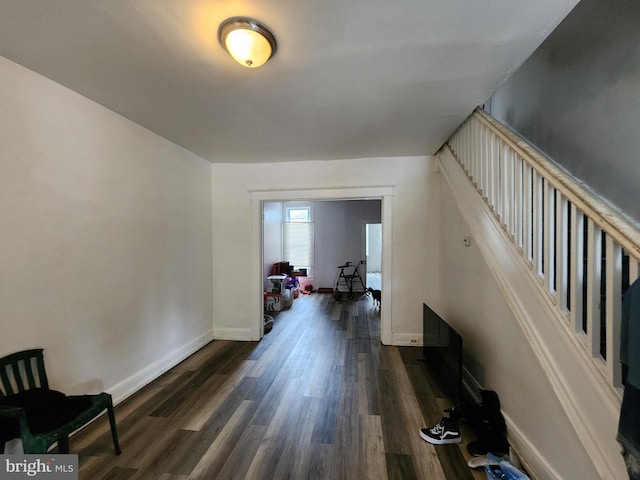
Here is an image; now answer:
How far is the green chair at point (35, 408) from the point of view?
49.5 inches

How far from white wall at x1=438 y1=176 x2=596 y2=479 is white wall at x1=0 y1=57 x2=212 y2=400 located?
117 inches

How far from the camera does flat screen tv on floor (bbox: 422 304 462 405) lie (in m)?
2.00

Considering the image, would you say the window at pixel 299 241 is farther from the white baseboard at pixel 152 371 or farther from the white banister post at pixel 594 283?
the white banister post at pixel 594 283

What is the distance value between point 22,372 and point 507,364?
3.06 m

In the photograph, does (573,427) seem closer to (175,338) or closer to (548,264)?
(548,264)

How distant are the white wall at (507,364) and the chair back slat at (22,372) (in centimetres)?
293

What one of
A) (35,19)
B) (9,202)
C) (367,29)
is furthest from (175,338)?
(367,29)

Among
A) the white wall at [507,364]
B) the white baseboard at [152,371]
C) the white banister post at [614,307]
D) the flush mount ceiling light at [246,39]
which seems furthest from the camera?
the white baseboard at [152,371]

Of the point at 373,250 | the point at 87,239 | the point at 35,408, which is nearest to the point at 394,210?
the point at 87,239

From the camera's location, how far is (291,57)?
4.71 feet

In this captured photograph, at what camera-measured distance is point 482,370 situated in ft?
6.97

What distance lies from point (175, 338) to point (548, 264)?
3.30 metres

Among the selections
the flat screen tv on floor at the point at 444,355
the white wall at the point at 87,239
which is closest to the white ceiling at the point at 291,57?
the white wall at the point at 87,239

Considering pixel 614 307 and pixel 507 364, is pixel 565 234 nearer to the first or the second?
pixel 614 307
